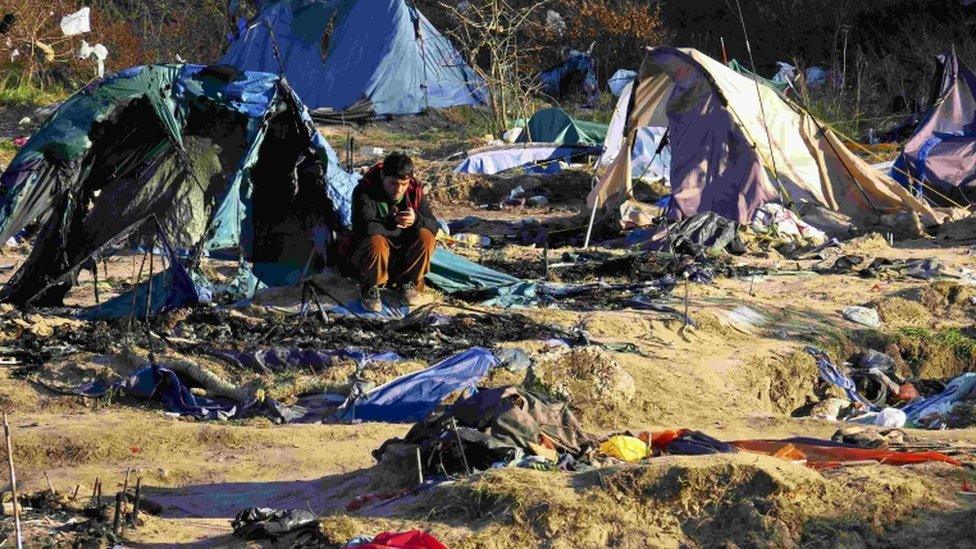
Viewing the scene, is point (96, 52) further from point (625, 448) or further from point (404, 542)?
point (404, 542)

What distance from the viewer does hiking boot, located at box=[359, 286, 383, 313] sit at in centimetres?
916

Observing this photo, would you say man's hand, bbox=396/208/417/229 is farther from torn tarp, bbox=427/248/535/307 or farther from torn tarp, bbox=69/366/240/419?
torn tarp, bbox=69/366/240/419

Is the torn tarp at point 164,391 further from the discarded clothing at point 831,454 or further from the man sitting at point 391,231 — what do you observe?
the discarded clothing at point 831,454

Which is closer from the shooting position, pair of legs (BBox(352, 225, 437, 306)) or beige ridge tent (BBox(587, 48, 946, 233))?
pair of legs (BBox(352, 225, 437, 306))

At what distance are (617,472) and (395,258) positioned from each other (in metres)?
4.25

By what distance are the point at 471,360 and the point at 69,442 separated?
2.10m

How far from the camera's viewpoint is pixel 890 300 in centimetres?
1025

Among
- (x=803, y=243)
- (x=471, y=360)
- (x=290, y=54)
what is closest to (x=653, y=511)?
(x=471, y=360)

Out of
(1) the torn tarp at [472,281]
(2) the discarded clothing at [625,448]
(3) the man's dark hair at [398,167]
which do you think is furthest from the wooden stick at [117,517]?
(1) the torn tarp at [472,281]

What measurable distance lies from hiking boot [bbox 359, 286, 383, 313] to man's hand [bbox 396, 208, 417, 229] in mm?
410

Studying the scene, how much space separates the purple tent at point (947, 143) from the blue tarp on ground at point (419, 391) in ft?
25.6

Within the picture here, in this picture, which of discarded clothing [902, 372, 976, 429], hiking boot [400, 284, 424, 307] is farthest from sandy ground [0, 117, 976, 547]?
hiking boot [400, 284, 424, 307]

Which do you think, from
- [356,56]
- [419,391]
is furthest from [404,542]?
[356,56]

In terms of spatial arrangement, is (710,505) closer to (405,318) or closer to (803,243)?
(405,318)
